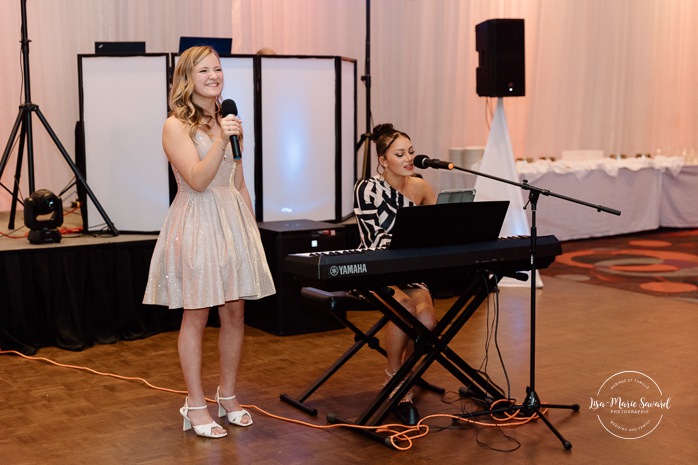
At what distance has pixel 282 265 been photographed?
A: 222 inches

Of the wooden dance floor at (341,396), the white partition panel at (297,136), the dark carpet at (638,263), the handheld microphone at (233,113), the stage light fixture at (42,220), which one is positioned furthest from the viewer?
the dark carpet at (638,263)

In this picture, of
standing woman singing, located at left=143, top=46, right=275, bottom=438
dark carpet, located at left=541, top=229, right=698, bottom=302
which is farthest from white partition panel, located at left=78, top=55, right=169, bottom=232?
dark carpet, located at left=541, top=229, right=698, bottom=302

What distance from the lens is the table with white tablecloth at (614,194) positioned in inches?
353

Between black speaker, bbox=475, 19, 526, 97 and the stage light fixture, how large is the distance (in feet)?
11.0

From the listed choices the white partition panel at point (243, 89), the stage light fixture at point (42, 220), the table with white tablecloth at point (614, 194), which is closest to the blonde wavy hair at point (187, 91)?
the stage light fixture at point (42, 220)

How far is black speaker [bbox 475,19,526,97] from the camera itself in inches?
273

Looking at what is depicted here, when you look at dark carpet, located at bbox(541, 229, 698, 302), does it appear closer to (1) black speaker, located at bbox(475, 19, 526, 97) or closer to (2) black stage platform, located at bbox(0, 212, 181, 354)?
(1) black speaker, located at bbox(475, 19, 526, 97)

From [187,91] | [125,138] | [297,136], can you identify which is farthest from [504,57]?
[187,91]

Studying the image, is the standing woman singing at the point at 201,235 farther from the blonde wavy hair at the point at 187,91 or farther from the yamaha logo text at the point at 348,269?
the yamaha logo text at the point at 348,269

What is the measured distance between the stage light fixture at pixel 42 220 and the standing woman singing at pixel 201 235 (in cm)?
182

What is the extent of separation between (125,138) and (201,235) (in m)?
2.31

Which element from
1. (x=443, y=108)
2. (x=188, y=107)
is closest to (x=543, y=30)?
(x=443, y=108)

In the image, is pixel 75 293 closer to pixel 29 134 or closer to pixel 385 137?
pixel 29 134

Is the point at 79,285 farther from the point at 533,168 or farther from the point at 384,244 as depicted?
the point at 533,168
